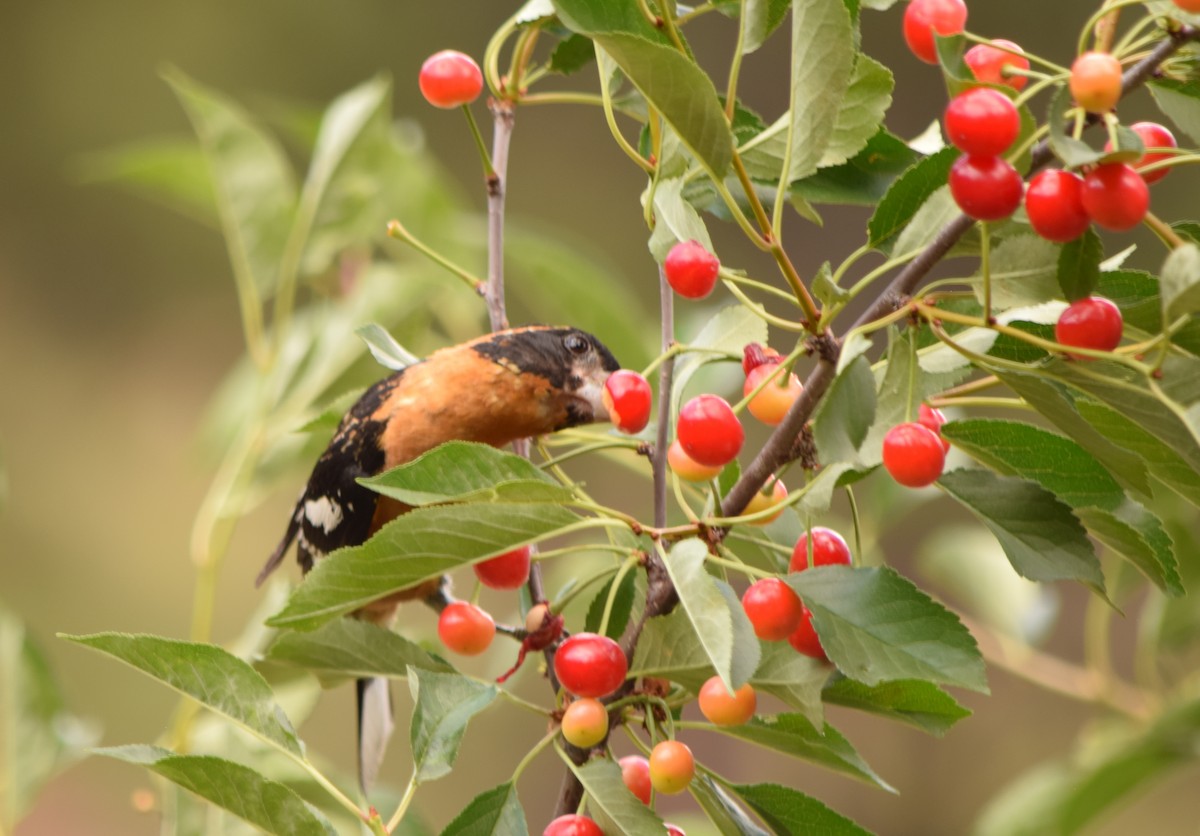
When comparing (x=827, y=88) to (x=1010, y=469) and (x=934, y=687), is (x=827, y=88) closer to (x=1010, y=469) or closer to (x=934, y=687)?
(x=1010, y=469)

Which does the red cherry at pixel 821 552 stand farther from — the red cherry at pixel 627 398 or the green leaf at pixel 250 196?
the green leaf at pixel 250 196

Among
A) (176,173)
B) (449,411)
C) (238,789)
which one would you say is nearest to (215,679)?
(238,789)

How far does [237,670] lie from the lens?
0.74 m

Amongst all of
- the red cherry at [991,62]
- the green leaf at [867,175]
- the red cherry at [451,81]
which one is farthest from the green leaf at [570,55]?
the red cherry at [991,62]

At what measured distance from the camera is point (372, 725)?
1551 mm

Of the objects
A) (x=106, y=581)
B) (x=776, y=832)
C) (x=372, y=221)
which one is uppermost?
(x=372, y=221)

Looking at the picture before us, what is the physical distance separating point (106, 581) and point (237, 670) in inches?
138

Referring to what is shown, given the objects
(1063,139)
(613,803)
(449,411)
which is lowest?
(449,411)

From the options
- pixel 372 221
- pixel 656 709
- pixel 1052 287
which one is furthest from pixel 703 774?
pixel 372 221

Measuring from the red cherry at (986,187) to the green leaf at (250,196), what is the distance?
112 centimetres

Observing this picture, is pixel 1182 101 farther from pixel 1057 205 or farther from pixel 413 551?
pixel 413 551

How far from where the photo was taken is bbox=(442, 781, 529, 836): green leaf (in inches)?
29.8

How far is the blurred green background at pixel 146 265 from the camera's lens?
3830mm

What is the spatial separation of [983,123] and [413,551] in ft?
1.18
